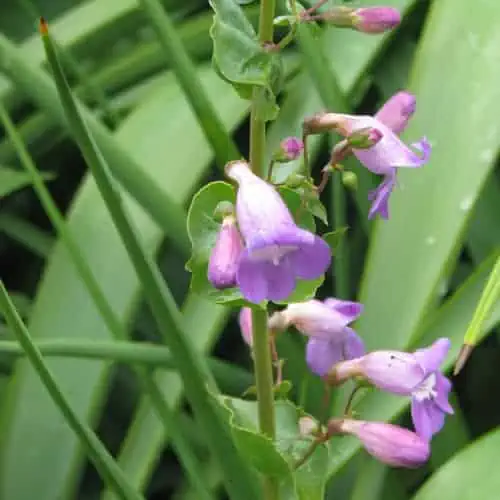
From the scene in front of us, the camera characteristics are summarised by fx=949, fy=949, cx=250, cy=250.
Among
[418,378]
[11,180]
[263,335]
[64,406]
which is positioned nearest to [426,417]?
[418,378]

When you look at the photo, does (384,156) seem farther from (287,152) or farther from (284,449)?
(284,449)

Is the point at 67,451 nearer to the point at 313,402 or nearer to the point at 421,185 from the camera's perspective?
the point at 313,402

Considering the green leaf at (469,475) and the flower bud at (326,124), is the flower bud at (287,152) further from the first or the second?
the green leaf at (469,475)

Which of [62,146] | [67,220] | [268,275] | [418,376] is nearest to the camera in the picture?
[268,275]

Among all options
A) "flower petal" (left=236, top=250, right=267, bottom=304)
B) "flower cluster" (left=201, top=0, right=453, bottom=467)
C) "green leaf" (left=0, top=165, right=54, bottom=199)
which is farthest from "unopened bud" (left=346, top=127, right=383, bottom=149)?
"green leaf" (left=0, top=165, right=54, bottom=199)

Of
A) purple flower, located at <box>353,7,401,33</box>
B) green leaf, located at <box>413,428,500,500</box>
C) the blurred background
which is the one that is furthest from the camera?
the blurred background

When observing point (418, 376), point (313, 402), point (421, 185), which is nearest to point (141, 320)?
point (313, 402)

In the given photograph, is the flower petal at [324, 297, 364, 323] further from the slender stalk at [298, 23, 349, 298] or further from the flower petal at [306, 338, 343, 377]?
the slender stalk at [298, 23, 349, 298]
